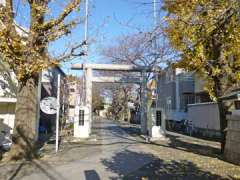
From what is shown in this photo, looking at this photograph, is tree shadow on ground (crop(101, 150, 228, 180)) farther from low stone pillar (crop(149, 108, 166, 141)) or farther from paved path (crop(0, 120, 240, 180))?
low stone pillar (crop(149, 108, 166, 141))

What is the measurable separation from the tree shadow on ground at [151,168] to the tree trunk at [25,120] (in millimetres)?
3202

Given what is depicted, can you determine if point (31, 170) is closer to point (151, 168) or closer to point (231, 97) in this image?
point (151, 168)

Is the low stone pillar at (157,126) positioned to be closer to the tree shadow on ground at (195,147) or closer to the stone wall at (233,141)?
the tree shadow on ground at (195,147)

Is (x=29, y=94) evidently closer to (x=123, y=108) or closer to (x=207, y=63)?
(x=207, y=63)

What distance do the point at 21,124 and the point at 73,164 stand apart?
3.25 metres

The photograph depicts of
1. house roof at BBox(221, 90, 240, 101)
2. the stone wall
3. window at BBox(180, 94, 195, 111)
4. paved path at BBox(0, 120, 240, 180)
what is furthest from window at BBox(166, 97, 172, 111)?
the stone wall

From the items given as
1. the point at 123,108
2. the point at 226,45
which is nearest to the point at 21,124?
the point at 226,45

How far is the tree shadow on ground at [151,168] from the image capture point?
36.2ft

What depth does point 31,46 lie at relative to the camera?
48.6ft

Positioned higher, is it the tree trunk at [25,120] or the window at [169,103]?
the window at [169,103]

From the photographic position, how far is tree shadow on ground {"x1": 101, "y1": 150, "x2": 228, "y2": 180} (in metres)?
11.0

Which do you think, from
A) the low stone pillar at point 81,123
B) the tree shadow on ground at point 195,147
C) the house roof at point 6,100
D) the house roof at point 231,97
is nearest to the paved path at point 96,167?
the tree shadow on ground at point 195,147

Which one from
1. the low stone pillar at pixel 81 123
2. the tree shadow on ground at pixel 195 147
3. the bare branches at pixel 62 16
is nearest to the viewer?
the bare branches at pixel 62 16

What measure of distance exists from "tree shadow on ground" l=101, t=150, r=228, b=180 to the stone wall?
63.9 inches
